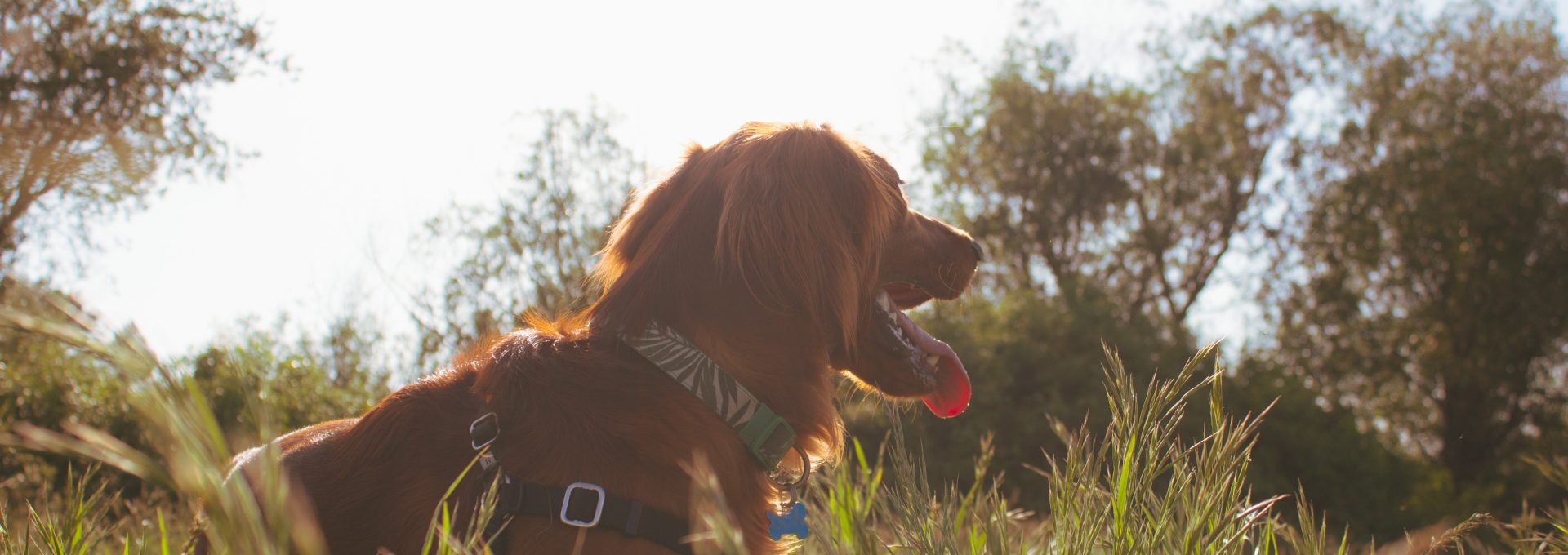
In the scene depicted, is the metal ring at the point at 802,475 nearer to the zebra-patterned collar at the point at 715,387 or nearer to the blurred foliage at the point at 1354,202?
the zebra-patterned collar at the point at 715,387

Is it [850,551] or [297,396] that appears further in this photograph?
[297,396]

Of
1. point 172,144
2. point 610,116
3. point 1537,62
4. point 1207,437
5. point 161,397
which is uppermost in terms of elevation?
point 1537,62

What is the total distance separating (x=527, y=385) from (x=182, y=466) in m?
1.35

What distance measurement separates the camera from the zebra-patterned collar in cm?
206

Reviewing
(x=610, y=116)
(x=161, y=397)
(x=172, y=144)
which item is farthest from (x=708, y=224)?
(x=610, y=116)

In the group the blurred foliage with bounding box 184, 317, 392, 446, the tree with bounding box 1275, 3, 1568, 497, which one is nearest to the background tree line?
the tree with bounding box 1275, 3, 1568, 497

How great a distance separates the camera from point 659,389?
6.68 feet

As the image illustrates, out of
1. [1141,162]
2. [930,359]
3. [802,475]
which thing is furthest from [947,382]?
[1141,162]

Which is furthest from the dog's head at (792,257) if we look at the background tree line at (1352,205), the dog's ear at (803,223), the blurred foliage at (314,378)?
the background tree line at (1352,205)

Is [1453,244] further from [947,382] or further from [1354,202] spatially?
[947,382]

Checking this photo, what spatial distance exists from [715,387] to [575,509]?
0.38m

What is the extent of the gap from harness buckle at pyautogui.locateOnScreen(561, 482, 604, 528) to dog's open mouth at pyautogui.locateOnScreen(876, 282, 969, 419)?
0.90 metres

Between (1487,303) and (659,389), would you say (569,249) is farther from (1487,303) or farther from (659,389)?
(1487,303)

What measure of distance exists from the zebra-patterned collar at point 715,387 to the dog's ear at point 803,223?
0.21 metres
